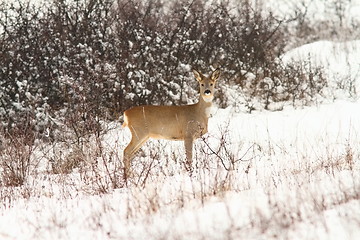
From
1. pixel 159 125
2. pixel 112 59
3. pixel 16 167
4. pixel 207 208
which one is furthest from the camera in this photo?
pixel 112 59

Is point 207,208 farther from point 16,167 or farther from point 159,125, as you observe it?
point 16,167

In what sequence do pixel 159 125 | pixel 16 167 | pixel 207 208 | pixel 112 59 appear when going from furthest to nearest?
1. pixel 112 59
2. pixel 159 125
3. pixel 16 167
4. pixel 207 208

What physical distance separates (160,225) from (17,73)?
745 centimetres

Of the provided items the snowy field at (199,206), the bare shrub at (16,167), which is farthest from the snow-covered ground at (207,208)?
the bare shrub at (16,167)

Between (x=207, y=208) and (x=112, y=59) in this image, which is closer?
(x=207, y=208)

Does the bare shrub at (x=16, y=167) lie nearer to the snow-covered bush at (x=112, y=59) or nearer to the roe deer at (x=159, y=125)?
the roe deer at (x=159, y=125)

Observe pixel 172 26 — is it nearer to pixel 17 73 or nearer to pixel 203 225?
pixel 17 73

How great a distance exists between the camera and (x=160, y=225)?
4305 millimetres

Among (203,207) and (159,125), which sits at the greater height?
(159,125)

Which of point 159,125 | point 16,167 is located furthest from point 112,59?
point 16,167

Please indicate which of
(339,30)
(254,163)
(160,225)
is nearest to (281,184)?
(160,225)

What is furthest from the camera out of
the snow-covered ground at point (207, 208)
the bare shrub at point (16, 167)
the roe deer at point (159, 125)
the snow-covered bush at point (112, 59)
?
the snow-covered bush at point (112, 59)

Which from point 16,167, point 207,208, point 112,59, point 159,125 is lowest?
point 207,208

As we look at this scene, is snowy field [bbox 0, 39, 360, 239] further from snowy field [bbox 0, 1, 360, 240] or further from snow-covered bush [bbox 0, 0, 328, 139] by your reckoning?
snow-covered bush [bbox 0, 0, 328, 139]
